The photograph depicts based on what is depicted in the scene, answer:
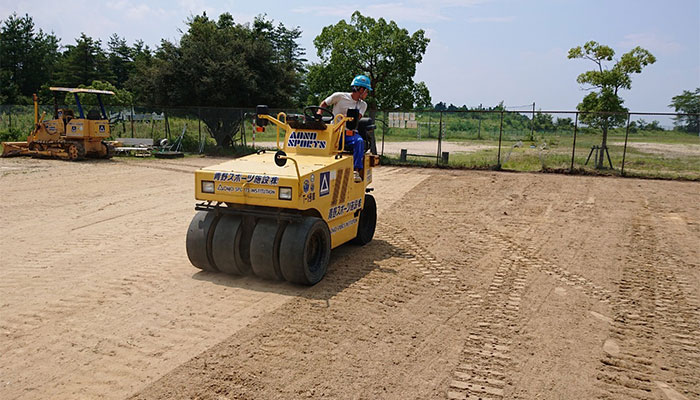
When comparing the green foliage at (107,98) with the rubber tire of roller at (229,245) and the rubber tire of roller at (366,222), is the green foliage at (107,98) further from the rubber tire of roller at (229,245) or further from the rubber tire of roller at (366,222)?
the rubber tire of roller at (229,245)

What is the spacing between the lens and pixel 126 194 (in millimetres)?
13828

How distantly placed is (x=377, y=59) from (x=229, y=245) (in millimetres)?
28838

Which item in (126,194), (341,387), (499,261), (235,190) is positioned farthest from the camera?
(126,194)

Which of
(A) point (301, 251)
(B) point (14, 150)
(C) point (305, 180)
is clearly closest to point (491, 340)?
(A) point (301, 251)

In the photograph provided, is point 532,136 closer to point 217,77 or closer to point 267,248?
point 217,77

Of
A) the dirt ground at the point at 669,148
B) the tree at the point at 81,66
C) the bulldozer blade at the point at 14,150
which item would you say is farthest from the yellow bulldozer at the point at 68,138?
the tree at the point at 81,66

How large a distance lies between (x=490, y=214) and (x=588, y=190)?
5.30m

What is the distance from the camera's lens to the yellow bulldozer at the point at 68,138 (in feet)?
69.7

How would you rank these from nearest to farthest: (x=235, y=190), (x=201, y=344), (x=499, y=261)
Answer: (x=201, y=344)
(x=235, y=190)
(x=499, y=261)

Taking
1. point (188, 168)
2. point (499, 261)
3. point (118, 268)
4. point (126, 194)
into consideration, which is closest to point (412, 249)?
point (499, 261)

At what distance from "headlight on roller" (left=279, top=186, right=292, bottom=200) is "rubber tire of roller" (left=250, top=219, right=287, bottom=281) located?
0.39 m

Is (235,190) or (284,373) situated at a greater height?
(235,190)

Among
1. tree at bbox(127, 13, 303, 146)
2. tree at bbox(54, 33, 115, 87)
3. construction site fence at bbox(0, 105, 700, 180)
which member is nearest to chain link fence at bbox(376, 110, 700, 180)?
construction site fence at bbox(0, 105, 700, 180)

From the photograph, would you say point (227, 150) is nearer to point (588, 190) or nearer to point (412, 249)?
point (588, 190)
